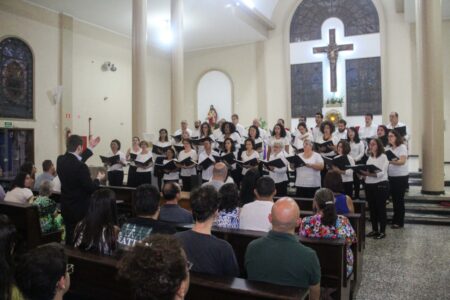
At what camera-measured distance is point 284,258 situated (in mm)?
2262

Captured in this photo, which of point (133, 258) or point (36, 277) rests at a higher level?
point (133, 258)

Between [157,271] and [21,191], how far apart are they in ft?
14.8

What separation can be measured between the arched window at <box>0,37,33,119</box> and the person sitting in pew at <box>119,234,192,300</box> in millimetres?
10700

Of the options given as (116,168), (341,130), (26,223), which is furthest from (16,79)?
(341,130)

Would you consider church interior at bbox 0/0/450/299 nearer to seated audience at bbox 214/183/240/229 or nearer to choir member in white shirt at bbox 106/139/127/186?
choir member in white shirt at bbox 106/139/127/186

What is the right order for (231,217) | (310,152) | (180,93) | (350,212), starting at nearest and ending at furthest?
(231,217), (350,212), (310,152), (180,93)

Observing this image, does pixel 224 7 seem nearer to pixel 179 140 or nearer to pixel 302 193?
pixel 179 140

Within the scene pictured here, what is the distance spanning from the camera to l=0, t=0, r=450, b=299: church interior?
394cm

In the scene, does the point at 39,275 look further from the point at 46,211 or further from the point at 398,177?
the point at 398,177

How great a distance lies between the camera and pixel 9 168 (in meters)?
10.8

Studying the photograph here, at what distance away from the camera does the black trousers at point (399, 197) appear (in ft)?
20.5

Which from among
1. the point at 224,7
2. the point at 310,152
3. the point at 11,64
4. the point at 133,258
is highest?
the point at 224,7

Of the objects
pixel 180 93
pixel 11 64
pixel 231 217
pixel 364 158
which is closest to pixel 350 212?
pixel 231 217

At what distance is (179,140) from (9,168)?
212 inches
